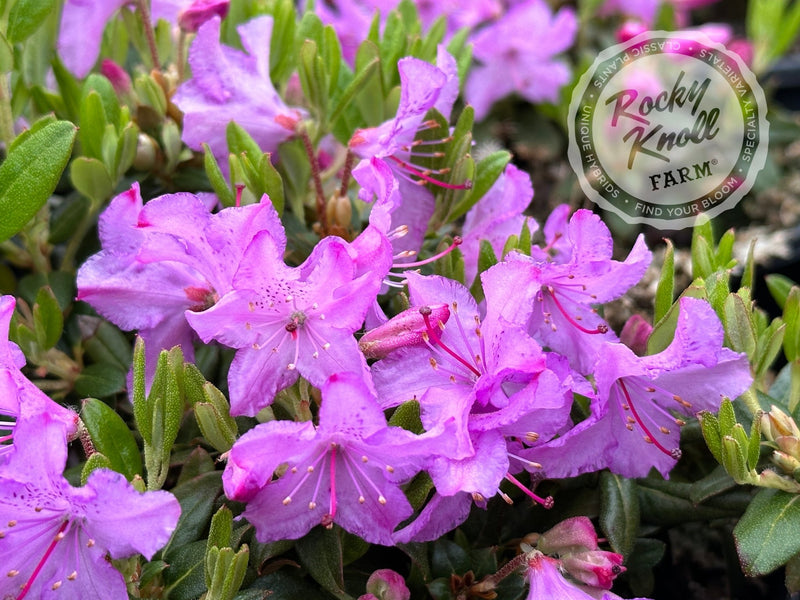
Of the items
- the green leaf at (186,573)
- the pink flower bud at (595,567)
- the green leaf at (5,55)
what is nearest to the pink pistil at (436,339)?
the pink flower bud at (595,567)

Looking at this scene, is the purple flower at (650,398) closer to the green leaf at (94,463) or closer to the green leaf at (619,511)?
the green leaf at (619,511)

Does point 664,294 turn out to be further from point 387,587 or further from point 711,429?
point 387,587

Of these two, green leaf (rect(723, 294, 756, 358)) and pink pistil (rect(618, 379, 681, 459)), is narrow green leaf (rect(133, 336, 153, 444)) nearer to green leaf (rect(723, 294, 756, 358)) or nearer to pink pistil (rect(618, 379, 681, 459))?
pink pistil (rect(618, 379, 681, 459))

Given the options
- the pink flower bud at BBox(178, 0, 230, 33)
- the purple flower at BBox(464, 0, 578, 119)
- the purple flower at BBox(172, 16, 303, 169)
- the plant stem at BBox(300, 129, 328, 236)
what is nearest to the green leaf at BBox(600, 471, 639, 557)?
the plant stem at BBox(300, 129, 328, 236)

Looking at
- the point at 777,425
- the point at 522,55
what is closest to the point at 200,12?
the point at 777,425

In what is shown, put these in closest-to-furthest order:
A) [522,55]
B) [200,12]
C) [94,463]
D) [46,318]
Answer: [94,463] < [46,318] < [200,12] < [522,55]
